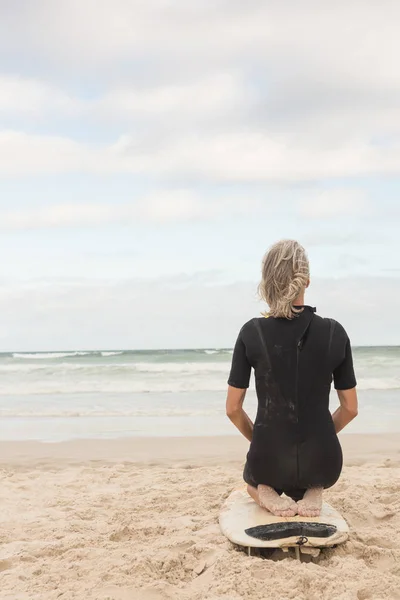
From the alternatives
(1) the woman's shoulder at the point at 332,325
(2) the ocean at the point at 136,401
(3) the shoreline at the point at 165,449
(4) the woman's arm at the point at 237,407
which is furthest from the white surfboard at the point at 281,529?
(2) the ocean at the point at 136,401

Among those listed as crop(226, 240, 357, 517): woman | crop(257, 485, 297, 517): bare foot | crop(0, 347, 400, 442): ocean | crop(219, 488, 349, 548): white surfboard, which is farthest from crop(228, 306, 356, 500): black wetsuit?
crop(0, 347, 400, 442): ocean

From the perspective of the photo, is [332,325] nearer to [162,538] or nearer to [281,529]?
[281,529]

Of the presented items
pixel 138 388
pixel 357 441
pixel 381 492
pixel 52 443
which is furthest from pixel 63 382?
pixel 381 492

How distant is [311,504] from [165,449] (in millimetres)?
4173

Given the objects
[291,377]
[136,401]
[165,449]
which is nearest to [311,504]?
[291,377]

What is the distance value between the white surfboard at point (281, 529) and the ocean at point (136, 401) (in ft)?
16.1

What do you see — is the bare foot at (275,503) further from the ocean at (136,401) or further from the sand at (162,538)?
the ocean at (136,401)

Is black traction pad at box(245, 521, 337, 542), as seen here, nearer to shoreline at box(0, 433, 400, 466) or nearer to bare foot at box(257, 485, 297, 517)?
bare foot at box(257, 485, 297, 517)

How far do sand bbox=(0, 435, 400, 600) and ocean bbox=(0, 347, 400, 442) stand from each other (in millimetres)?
2456

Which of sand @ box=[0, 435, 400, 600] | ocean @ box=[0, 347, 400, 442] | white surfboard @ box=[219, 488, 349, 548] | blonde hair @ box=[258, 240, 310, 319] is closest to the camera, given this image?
sand @ box=[0, 435, 400, 600]

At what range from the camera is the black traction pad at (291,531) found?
11.1ft

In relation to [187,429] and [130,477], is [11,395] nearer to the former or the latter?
[187,429]

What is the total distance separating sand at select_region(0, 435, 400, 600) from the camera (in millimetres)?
3033

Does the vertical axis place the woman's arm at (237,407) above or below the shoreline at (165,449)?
above
